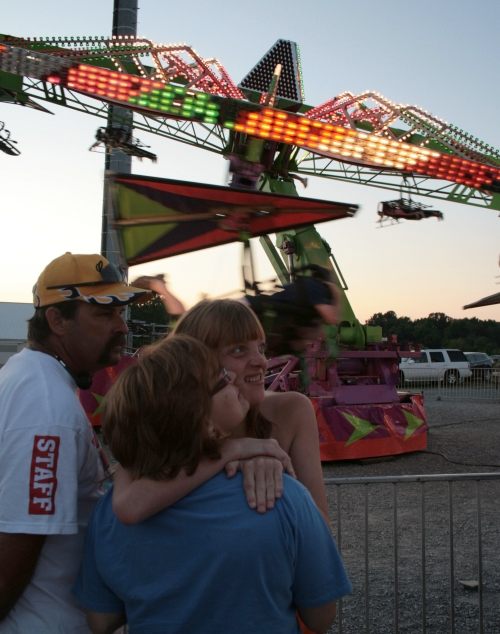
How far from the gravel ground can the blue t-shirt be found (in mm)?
1669

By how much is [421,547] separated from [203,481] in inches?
138

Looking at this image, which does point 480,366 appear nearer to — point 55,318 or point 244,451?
point 55,318

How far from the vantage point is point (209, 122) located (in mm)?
11039

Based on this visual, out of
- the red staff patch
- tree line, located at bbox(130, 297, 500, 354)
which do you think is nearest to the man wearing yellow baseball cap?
the red staff patch

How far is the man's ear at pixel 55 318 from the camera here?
74.1 inches

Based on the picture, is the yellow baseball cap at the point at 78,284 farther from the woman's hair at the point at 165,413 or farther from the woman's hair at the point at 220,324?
the woman's hair at the point at 165,413

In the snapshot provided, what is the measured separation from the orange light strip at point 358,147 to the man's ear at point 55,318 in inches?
346

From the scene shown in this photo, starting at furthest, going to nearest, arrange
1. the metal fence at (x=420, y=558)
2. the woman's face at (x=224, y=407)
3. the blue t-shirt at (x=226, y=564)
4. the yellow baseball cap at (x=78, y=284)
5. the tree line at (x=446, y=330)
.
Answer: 1. the tree line at (x=446, y=330)
2. the metal fence at (x=420, y=558)
3. the yellow baseball cap at (x=78, y=284)
4. the woman's face at (x=224, y=407)
5. the blue t-shirt at (x=226, y=564)

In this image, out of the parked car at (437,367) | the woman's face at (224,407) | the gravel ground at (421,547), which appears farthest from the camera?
the parked car at (437,367)

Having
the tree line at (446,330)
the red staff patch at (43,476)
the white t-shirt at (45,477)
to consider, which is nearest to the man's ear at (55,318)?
the white t-shirt at (45,477)

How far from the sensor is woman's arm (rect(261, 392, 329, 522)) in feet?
6.23

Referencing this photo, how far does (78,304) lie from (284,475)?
2.53 ft

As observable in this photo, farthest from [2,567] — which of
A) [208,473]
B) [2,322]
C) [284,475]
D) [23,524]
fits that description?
[2,322]

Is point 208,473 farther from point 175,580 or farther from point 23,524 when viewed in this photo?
point 23,524
